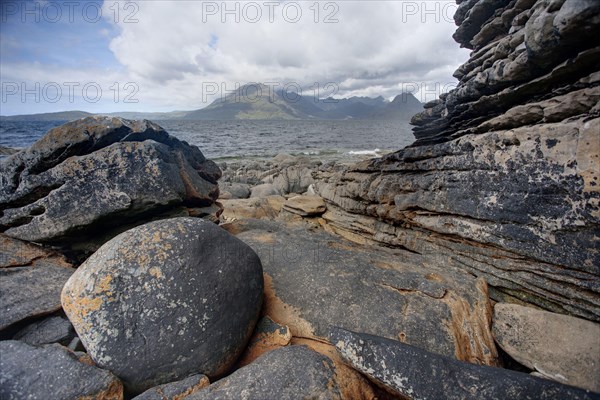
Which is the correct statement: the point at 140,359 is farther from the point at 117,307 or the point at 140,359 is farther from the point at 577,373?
the point at 577,373

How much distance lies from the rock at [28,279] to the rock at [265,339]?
271 cm

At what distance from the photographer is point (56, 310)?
390 centimetres

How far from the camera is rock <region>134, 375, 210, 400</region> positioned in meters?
2.89

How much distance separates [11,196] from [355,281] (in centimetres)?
588

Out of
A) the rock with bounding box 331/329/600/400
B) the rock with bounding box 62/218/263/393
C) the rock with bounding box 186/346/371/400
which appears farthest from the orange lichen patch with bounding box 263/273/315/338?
the rock with bounding box 331/329/600/400

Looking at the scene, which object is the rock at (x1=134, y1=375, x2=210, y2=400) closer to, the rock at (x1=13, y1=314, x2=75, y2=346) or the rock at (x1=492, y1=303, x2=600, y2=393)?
the rock at (x1=13, y1=314, x2=75, y2=346)

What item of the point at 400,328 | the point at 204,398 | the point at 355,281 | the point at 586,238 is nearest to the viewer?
the point at 204,398

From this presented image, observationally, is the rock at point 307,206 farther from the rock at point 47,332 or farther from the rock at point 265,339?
the rock at point 47,332

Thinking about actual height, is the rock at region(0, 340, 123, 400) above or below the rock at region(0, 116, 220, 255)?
below

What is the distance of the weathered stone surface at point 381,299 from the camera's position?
151 inches

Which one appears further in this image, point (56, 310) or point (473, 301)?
point (473, 301)

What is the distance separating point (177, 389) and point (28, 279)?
10.4 feet

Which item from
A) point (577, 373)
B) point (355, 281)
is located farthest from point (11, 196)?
point (577, 373)

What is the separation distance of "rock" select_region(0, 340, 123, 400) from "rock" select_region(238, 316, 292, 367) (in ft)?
4.71
